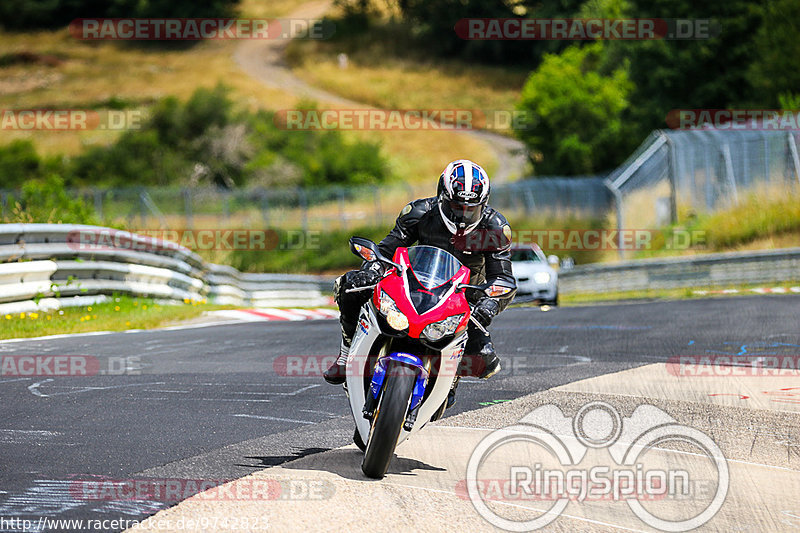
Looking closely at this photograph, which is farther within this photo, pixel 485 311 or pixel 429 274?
pixel 485 311

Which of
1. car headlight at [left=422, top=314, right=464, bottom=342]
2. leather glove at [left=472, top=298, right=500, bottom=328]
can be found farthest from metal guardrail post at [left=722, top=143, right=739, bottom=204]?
car headlight at [left=422, top=314, right=464, bottom=342]

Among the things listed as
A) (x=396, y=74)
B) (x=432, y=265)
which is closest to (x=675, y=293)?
(x=432, y=265)

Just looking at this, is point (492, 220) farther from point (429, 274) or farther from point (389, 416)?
point (389, 416)

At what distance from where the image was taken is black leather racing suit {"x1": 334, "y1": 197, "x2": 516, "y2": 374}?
6.69 meters

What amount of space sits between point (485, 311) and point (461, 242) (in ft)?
1.91

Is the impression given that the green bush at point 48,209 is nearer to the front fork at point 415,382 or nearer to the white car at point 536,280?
the white car at point 536,280

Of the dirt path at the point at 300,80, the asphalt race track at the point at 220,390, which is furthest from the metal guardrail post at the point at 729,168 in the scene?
the dirt path at the point at 300,80

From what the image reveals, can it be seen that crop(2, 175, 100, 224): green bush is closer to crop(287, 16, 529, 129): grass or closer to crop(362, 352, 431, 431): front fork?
crop(362, 352, 431, 431): front fork

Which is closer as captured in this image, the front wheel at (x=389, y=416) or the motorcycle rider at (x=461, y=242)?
the front wheel at (x=389, y=416)

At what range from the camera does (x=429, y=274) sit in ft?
19.8

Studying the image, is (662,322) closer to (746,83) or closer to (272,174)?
(746,83)

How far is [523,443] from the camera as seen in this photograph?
6797 mm

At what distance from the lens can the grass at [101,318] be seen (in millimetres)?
13516

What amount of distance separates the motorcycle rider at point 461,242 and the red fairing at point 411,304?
0.21 m
